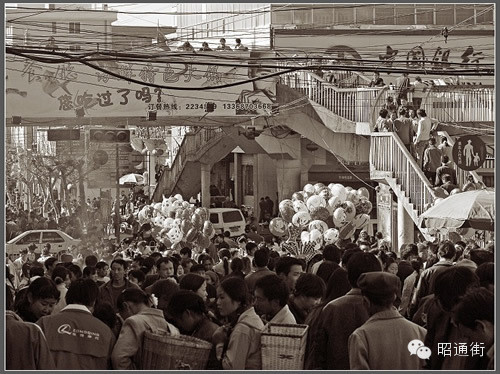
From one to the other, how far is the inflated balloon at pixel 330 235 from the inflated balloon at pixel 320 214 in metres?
0.89

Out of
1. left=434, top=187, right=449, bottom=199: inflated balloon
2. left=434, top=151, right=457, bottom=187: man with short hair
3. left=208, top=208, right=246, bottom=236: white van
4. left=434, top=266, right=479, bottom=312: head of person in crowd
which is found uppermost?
left=434, top=151, right=457, bottom=187: man with short hair

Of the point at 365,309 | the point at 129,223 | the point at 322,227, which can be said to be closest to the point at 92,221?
the point at 129,223

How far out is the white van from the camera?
3784cm

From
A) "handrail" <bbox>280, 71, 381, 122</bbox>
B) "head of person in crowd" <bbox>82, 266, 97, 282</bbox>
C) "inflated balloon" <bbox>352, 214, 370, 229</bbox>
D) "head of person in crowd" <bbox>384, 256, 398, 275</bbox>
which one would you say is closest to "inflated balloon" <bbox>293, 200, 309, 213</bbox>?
"inflated balloon" <bbox>352, 214, 370, 229</bbox>

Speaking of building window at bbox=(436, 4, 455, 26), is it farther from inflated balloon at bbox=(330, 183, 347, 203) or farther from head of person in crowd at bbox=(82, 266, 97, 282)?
Result: head of person in crowd at bbox=(82, 266, 97, 282)

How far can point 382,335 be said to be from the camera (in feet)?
24.4

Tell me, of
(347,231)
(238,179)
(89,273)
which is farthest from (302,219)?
(238,179)

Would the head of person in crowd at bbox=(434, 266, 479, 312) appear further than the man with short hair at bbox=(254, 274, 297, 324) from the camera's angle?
No

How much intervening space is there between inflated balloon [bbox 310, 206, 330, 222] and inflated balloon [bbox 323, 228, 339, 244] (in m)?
0.89

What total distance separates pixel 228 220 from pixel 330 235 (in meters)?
14.1

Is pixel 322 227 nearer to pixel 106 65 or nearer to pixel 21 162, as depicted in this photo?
Result: pixel 106 65

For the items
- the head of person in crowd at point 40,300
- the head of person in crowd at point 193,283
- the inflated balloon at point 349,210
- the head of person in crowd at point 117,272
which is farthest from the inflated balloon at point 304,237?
the head of person in crowd at point 40,300

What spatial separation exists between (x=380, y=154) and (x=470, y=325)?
21.4 meters

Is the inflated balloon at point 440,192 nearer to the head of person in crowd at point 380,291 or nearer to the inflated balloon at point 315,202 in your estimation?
the inflated balloon at point 315,202
